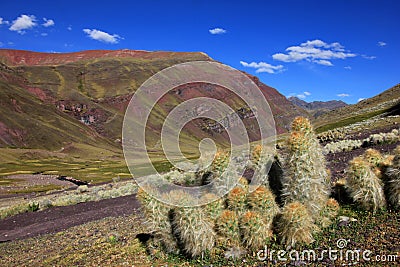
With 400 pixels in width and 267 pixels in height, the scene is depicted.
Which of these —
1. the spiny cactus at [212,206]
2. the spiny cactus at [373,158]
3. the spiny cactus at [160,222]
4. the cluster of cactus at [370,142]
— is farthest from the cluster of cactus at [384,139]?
the spiny cactus at [160,222]

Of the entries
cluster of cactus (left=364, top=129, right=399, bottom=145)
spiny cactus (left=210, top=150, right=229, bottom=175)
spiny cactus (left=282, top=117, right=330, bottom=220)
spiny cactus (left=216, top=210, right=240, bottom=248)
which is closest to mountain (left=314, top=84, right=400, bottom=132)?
cluster of cactus (left=364, top=129, right=399, bottom=145)

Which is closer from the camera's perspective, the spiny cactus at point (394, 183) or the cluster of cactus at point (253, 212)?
the cluster of cactus at point (253, 212)

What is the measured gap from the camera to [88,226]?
12.5 meters

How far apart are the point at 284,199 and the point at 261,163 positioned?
1141 mm

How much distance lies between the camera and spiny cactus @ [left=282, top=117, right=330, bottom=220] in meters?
6.74

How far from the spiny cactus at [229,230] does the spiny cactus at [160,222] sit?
119 cm

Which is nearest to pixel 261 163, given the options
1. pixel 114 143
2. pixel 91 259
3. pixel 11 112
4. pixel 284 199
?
pixel 284 199

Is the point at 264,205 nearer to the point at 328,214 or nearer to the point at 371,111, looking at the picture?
the point at 328,214

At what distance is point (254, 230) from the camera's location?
630cm

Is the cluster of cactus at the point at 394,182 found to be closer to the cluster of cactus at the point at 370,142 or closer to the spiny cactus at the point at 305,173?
the spiny cactus at the point at 305,173

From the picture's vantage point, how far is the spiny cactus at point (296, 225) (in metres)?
6.20

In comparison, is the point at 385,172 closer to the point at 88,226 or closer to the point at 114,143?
the point at 88,226

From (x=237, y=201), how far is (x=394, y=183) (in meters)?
3.63

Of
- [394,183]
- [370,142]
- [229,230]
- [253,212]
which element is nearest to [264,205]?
[253,212]
